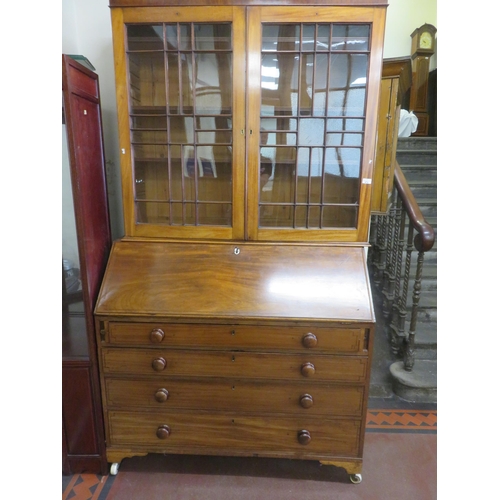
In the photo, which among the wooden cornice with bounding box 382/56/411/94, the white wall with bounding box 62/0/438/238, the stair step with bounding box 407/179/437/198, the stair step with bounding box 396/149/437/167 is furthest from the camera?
the stair step with bounding box 396/149/437/167

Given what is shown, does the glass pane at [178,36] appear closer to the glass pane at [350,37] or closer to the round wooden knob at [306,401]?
the glass pane at [350,37]

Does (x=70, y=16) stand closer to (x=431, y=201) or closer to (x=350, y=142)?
(x=350, y=142)

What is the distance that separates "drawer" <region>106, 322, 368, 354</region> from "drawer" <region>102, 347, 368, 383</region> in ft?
0.11

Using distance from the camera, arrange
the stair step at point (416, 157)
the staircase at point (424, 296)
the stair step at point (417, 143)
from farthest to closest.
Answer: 1. the stair step at point (417, 143)
2. the stair step at point (416, 157)
3. the staircase at point (424, 296)

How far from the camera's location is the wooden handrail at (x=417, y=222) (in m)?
1.72

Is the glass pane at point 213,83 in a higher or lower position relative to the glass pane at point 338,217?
higher

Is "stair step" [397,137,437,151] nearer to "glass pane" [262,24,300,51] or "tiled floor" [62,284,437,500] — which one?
"glass pane" [262,24,300,51]

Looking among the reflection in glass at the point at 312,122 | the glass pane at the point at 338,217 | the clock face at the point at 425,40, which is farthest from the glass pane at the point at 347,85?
the clock face at the point at 425,40

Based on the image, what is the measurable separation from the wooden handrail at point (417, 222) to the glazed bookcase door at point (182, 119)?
95cm

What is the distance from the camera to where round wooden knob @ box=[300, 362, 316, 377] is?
4.31 feet

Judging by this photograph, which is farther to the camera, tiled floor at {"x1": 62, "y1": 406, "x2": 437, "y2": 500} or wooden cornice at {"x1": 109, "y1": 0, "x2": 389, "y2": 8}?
tiled floor at {"x1": 62, "y1": 406, "x2": 437, "y2": 500}

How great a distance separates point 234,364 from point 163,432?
16.5 inches

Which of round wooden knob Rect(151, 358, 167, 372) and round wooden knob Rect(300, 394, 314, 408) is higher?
round wooden knob Rect(151, 358, 167, 372)

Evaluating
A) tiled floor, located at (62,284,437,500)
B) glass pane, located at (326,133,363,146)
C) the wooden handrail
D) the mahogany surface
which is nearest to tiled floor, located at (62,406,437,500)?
tiled floor, located at (62,284,437,500)
